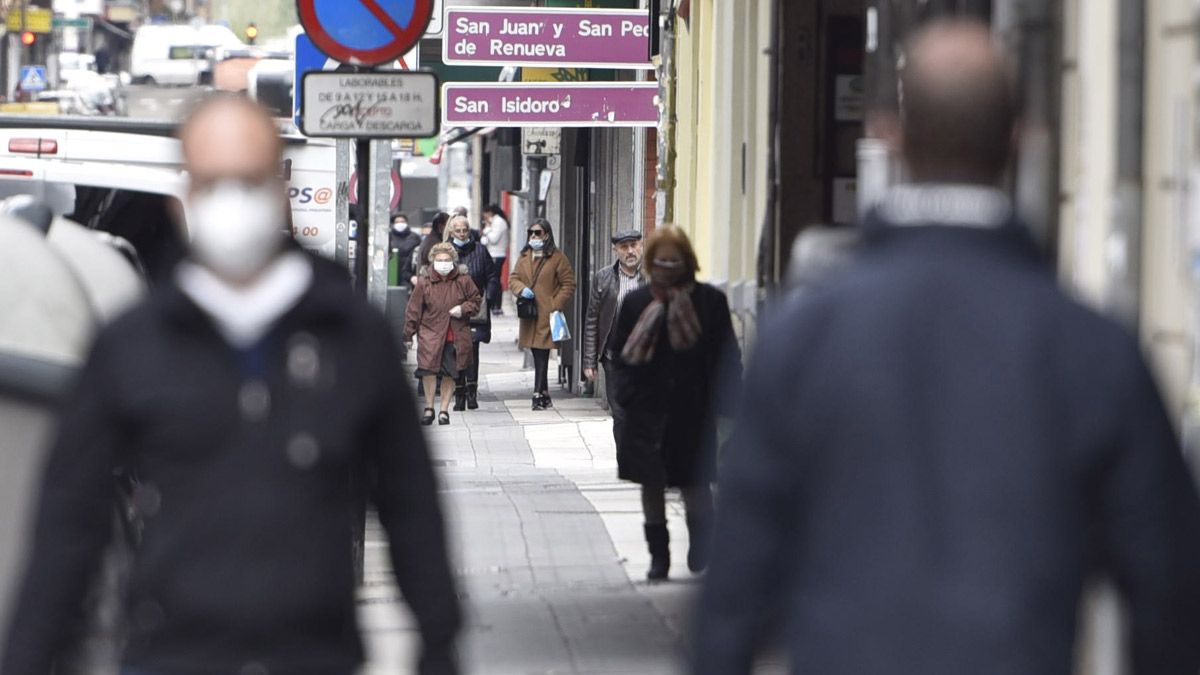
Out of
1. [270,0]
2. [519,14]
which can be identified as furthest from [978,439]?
[270,0]

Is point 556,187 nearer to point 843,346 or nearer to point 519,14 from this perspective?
point 519,14

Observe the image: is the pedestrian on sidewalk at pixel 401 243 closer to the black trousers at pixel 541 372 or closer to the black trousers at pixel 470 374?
the black trousers at pixel 541 372

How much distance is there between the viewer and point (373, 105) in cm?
1083

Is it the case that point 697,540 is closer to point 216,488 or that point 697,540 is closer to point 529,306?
point 216,488

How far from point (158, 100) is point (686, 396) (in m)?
30.3

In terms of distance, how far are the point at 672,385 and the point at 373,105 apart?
183 centimetres

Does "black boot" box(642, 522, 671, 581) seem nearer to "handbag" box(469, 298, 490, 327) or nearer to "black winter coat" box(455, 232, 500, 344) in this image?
"handbag" box(469, 298, 490, 327)

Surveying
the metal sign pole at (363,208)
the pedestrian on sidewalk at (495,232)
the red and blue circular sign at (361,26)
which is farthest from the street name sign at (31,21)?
the metal sign pole at (363,208)

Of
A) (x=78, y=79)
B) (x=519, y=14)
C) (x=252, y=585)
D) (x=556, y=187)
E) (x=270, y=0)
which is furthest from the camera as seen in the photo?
(x=270, y=0)

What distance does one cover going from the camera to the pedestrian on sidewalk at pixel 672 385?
36.3 feet

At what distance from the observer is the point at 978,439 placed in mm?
3188

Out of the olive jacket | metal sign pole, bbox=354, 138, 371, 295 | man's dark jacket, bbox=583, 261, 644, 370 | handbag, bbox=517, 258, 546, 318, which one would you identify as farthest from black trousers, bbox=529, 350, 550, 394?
metal sign pole, bbox=354, 138, 371, 295

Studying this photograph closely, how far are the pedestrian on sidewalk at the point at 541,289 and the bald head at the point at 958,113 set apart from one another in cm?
1985

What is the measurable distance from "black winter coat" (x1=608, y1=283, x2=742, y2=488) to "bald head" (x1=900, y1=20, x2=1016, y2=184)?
774cm
